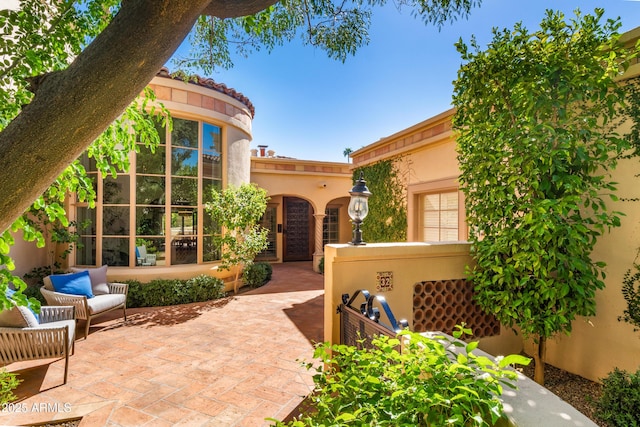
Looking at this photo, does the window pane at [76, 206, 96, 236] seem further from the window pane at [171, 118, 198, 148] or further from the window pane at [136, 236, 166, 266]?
the window pane at [171, 118, 198, 148]


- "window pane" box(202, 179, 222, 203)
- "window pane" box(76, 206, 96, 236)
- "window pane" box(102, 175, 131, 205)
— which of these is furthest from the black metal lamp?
"window pane" box(76, 206, 96, 236)

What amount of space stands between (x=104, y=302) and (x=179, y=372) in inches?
96.2

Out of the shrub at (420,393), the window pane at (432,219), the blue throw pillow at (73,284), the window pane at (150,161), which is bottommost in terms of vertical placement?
the blue throw pillow at (73,284)

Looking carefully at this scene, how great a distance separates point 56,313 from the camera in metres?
4.23

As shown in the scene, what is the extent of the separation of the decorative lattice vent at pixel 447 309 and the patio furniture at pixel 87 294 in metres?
4.95

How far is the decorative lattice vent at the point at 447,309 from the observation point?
3559 millimetres

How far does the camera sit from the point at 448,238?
566 centimetres

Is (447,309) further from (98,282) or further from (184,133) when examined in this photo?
(184,133)

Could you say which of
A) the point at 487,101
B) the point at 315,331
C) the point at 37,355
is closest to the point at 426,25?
the point at 487,101

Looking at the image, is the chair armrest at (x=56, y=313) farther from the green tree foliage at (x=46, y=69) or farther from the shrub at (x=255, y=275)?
the shrub at (x=255, y=275)

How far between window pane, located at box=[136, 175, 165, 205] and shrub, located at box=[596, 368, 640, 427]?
750 cm

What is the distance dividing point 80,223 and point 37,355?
3.98 metres

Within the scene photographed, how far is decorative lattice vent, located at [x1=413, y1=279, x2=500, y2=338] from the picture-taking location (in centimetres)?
356

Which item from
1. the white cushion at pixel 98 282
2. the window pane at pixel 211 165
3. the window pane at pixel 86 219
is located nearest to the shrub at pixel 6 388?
the white cushion at pixel 98 282
